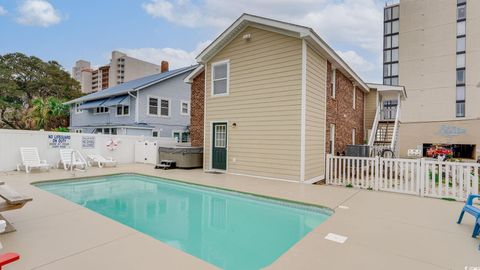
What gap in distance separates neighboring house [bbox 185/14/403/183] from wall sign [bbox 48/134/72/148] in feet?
22.2

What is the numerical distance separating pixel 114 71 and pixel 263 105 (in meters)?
82.0

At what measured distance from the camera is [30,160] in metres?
11.0

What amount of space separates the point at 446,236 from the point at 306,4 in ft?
43.1

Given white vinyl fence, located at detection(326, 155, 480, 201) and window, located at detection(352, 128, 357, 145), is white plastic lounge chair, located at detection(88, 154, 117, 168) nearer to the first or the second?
white vinyl fence, located at detection(326, 155, 480, 201)

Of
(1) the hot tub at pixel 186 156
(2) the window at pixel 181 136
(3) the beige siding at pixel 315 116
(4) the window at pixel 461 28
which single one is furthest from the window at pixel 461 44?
(1) the hot tub at pixel 186 156

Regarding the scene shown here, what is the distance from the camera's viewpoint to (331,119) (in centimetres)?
1136

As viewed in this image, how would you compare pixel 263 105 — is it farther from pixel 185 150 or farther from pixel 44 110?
pixel 44 110

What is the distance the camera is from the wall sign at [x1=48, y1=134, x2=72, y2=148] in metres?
12.0

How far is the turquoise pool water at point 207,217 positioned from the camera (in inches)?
167

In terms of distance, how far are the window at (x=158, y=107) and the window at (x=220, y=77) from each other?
10.3m

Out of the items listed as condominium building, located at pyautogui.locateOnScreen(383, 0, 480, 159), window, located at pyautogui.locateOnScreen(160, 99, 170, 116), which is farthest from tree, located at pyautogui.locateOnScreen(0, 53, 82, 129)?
condominium building, located at pyautogui.locateOnScreen(383, 0, 480, 159)

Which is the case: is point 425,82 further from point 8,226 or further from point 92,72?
point 92,72

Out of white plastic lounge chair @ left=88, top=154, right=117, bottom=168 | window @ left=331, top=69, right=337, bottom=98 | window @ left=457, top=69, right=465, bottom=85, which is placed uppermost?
window @ left=457, top=69, right=465, bottom=85

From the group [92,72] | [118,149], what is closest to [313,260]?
[118,149]
